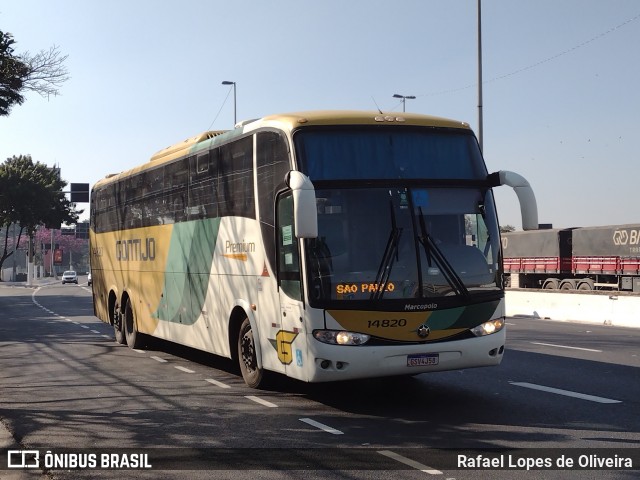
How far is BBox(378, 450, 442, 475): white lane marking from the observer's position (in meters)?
6.96

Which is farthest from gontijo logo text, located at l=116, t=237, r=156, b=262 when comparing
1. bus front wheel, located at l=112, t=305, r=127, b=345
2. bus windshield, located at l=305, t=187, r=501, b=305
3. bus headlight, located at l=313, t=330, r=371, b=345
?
bus headlight, located at l=313, t=330, r=371, b=345

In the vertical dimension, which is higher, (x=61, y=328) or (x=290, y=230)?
(x=290, y=230)

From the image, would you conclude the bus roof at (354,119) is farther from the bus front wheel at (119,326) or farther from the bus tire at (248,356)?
the bus front wheel at (119,326)

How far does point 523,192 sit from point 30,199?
77467mm

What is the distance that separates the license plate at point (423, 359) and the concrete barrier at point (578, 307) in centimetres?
1651

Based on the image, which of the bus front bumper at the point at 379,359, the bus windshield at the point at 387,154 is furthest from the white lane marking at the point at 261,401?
the bus windshield at the point at 387,154

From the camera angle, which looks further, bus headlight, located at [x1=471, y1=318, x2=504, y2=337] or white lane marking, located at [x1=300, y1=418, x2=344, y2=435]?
bus headlight, located at [x1=471, y1=318, x2=504, y2=337]

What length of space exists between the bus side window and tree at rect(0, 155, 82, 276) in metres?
73.4

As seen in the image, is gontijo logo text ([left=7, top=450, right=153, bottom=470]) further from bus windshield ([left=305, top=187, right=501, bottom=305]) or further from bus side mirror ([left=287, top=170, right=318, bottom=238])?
bus windshield ([left=305, top=187, right=501, bottom=305])

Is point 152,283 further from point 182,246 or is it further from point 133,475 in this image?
point 133,475

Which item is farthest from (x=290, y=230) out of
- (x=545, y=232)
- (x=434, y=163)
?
(x=545, y=232)

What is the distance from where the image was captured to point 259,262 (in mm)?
11055

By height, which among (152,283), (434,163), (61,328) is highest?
(434,163)

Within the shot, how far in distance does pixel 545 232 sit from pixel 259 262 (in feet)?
128
